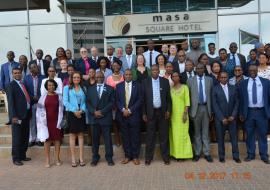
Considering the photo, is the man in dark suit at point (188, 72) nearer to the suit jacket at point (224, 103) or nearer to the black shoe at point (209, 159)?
A: the suit jacket at point (224, 103)

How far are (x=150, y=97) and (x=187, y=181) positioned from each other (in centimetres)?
206

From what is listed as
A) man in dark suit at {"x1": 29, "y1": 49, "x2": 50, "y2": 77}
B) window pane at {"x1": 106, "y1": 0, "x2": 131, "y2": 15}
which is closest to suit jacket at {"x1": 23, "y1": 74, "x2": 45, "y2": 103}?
man in dark suit at {"x1": 29, "y1": 49, "x2": 50, "y2": 77}

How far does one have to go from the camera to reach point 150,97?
8.34m

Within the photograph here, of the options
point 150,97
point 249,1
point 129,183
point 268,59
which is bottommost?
point 129,183

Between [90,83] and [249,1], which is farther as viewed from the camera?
[249,1]

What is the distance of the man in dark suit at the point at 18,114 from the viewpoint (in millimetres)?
8531

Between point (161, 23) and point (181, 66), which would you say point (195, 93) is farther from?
point (161, 23)

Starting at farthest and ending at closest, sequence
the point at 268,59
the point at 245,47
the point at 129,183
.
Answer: the point at 245,47 → the point at 268,59 → the point at 129,183

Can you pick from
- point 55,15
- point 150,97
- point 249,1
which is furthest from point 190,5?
point 150,97

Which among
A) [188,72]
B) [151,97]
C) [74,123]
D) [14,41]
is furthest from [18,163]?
[14,41]

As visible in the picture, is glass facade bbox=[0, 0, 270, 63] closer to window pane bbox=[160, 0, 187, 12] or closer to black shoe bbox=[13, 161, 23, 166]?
window pane bbox=[160, 0, 187, 12]

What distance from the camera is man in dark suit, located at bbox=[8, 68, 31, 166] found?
336 inches

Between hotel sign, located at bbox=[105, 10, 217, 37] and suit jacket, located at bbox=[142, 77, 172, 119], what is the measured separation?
871 cm

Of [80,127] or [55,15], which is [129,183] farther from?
[55,15]
